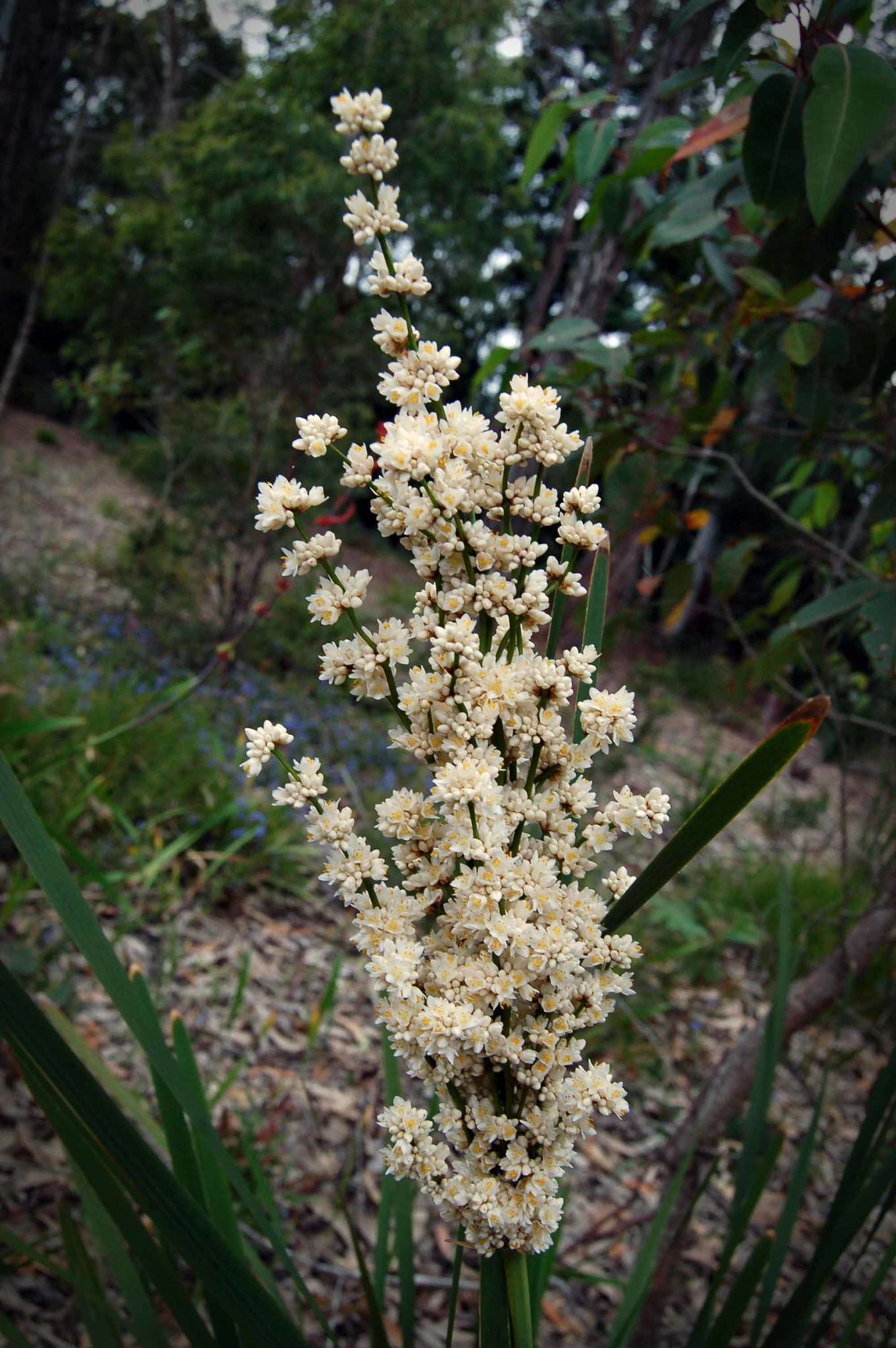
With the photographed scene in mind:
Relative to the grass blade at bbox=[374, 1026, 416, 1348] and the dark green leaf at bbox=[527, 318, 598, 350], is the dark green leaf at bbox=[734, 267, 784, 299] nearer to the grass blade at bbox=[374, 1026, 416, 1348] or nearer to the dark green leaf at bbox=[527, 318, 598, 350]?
the dark green leaf at bbox=[527, 318, 598, 350]

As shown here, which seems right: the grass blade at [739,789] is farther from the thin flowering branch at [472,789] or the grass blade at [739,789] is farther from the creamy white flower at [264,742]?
the creamy white flower at [264,742]

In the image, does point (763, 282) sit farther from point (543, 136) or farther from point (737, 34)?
point (543, 136)

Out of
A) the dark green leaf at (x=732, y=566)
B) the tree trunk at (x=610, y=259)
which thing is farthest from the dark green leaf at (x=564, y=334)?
the tree trunk at (x=610, y=259)

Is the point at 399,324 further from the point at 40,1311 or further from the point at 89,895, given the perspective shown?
the point at 89,895

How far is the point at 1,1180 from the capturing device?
64.8 inches

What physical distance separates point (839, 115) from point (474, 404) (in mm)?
654

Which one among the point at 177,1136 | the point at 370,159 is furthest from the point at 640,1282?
the point at 370,159

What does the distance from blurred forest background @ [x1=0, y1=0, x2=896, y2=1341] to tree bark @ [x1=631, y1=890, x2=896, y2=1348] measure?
0.04 meters

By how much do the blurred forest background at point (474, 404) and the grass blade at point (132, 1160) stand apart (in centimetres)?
87

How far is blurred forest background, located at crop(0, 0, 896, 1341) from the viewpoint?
1.27 meters

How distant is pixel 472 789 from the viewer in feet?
1.65

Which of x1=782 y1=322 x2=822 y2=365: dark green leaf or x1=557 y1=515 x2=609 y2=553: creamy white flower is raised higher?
x1=782 y1=322 x2=822 y2=365: dark green leaf

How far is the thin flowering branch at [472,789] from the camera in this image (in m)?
0.52

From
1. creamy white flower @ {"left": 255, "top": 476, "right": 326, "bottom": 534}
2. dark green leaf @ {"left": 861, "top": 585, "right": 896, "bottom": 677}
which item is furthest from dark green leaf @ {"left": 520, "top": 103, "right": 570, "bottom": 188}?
creamy white flower @ {"left": 255, "top": 476, "right": 326, "bottom": 534}
